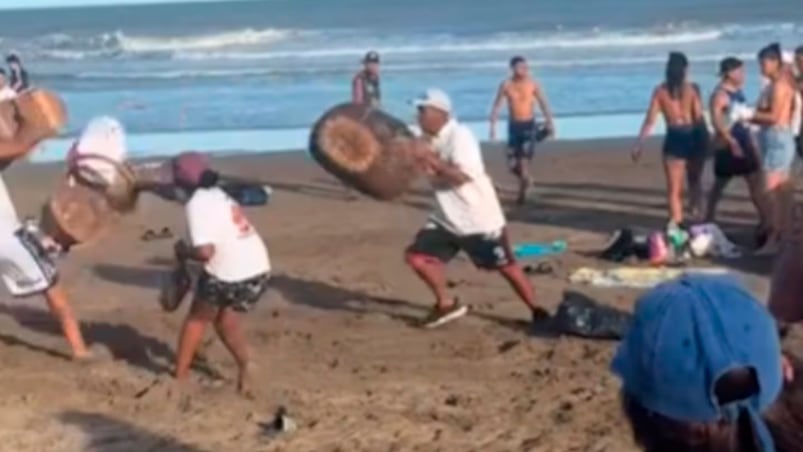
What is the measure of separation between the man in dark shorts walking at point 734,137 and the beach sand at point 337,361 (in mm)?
643

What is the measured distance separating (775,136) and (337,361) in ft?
14.9

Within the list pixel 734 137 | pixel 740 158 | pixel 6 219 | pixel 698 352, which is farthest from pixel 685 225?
pixel 698 352

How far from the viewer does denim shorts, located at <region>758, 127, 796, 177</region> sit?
14055mm

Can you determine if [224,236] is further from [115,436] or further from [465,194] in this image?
[465,194]

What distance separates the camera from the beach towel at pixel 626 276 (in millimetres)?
13031

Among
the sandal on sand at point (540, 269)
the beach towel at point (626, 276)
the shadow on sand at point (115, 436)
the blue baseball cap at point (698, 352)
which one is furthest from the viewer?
the sandal on sand at point (540, 269)

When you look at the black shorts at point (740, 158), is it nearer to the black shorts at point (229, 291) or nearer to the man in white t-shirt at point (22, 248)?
the black shorts at point (229, 291)

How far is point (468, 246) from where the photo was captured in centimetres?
1165

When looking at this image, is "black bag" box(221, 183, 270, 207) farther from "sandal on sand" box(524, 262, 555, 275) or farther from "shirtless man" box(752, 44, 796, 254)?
"shirtless man" box(752, 44, 796, 254)

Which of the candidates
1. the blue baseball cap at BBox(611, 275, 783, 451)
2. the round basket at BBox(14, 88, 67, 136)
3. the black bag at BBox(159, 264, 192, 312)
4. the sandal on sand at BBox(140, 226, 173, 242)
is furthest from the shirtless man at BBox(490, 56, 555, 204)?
the blue baseball cap at BBox(611, 275, 783, 451)

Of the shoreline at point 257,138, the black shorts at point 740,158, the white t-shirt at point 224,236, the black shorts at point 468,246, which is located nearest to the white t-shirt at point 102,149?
the white t-shirt at point 224,236

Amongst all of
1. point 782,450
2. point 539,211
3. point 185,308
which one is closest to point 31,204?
point 539,211

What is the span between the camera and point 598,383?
10070 millimetres

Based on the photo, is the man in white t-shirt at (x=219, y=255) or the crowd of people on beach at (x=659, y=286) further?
the man in white t-shirt at (x=219, y=255)
